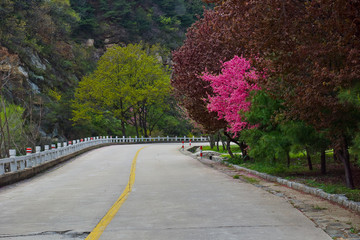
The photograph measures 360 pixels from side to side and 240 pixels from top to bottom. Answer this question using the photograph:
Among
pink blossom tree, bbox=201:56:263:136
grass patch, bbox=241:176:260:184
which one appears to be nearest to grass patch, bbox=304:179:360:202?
grass patch, bbox=241:176:260:184

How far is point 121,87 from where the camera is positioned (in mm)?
65312

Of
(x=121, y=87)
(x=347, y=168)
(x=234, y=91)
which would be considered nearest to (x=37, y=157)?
(x=234, y=91)

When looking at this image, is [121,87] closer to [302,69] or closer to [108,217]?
[302,69]

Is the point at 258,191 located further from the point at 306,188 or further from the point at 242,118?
the point at 242,118

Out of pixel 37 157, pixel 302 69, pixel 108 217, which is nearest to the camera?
pixel 108 217

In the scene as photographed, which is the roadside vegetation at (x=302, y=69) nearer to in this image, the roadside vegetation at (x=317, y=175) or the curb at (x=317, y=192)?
the roadside vegetation at (x=317, y=175)

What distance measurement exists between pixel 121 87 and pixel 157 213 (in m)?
57.0

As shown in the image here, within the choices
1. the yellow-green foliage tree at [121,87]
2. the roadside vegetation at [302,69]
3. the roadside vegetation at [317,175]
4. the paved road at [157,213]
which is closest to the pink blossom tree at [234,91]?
the roadside vegetation at [302,69]

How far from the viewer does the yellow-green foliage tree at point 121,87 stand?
64500mm

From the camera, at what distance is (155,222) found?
8.25 meters

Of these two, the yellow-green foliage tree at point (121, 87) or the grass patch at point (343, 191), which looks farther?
the yellow-green foliage tree at point (121, 87)

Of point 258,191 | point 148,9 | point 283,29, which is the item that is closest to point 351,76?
point 283,29

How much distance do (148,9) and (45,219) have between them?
288 ft

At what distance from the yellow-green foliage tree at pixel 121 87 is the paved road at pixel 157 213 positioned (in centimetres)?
5009
